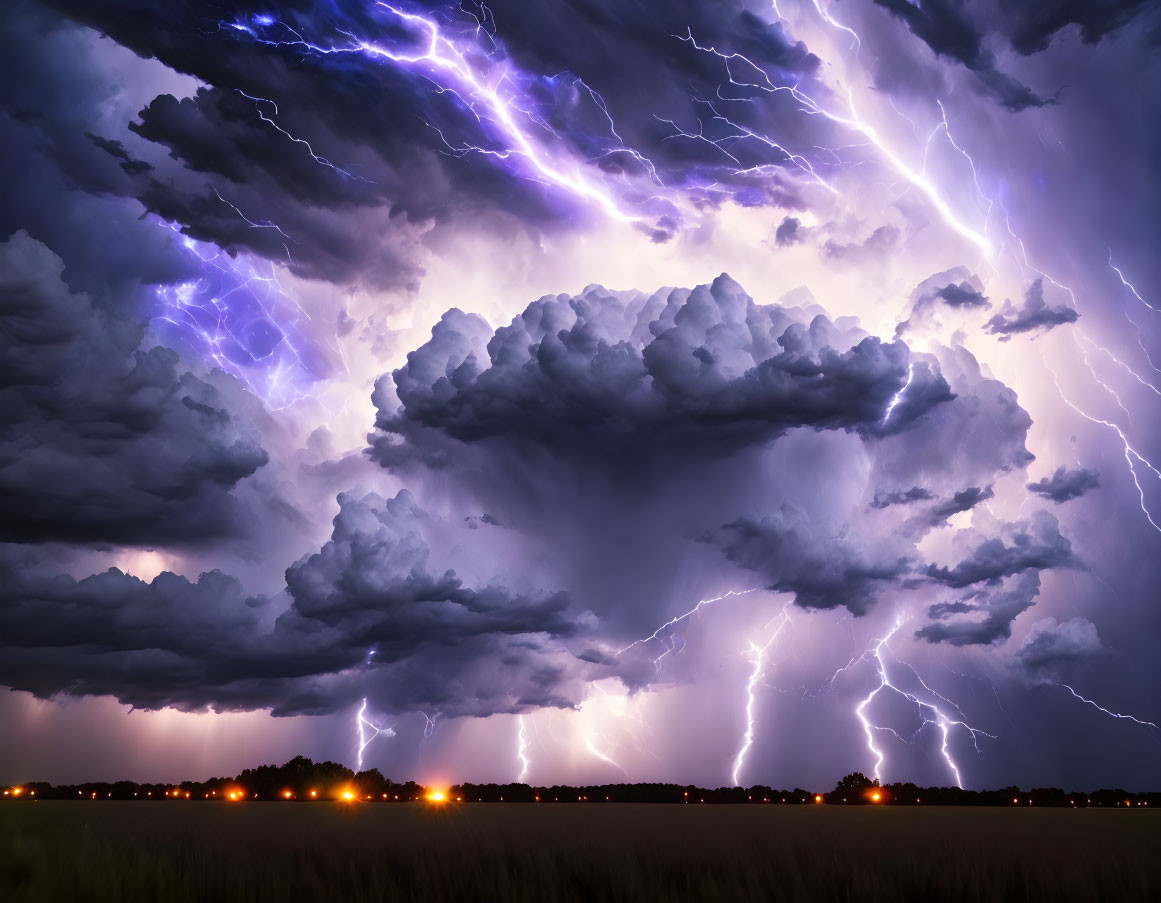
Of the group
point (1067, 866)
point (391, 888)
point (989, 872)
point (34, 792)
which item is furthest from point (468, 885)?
point (34, 792)

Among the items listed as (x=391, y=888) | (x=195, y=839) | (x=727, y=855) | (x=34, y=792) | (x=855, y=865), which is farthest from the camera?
(x=34, y=792)

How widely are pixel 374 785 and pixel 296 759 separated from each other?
13723mm

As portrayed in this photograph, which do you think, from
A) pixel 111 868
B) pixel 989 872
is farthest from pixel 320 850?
pixel 989 872

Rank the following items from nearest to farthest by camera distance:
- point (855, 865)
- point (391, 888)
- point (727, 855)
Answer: point (391, 888), point (855, 865), point (727, 855)

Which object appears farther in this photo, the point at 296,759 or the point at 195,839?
the point at 296,759

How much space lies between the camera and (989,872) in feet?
30.1

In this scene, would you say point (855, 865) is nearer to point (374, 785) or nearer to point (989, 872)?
point (989, 872)

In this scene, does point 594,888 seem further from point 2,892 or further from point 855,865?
point 2,892

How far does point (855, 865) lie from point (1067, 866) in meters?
2.13

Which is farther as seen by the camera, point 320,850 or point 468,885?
point 320,850

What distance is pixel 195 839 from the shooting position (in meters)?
14.5

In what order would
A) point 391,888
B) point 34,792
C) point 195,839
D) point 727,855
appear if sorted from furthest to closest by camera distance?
point 34,792
point 195,839
point 727,855
point 391,888

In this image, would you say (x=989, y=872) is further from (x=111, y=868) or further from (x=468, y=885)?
(x=111, y=868)

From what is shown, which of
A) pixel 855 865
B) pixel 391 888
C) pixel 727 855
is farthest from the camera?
pixel 727 855
